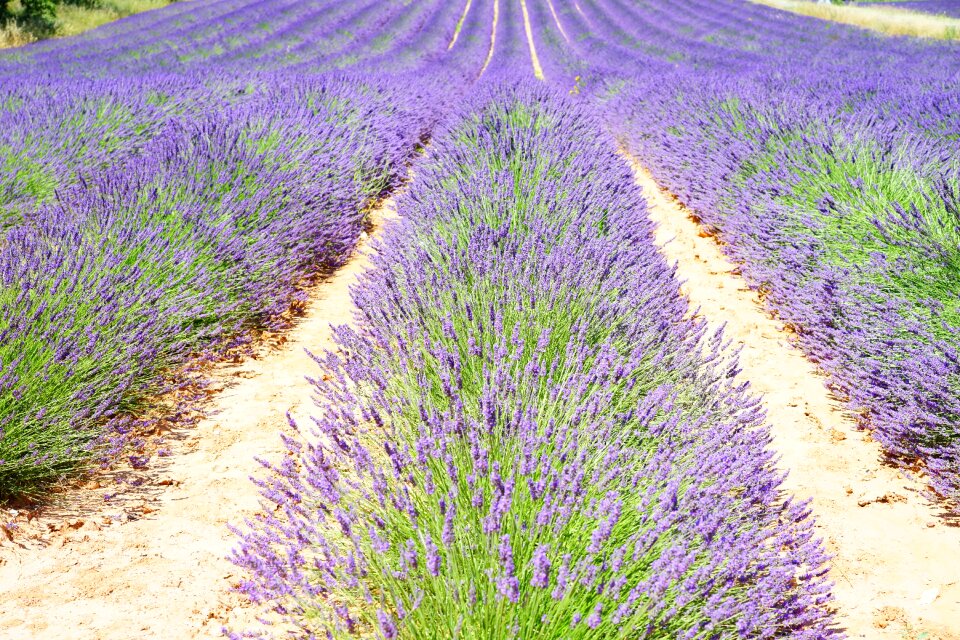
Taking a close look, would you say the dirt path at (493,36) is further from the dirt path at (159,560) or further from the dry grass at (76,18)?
the dirt path at (159,560)

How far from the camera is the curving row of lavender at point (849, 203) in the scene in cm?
257

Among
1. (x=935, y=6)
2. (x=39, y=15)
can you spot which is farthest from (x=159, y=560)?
(x=935, y=6)

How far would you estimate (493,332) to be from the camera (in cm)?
214

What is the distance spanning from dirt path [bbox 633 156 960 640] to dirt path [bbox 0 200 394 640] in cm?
174

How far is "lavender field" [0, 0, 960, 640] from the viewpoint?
1.34 m

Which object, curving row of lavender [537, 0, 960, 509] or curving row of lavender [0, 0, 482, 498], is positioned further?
curving row of lavender [537, 0, 960, 509]

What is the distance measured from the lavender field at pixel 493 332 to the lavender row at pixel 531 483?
0.04 ft

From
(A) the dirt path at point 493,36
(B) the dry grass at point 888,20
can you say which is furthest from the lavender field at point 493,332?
(B) the dry grass at point 888,20

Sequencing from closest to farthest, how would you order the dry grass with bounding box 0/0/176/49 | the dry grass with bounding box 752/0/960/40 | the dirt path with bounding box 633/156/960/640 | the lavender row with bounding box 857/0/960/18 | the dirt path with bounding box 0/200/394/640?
the dirt path with bounding box 0/200/394/640
the dirt path with bounding box 633/156/960/640
the dry grass with bounding box 0/0/176/49
the dry grass with bounding box 752/0/960/40
the lavender row with bounding box 857/0/960/18

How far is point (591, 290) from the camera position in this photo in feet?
7.93

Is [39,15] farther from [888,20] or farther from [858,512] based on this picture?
[888,20]

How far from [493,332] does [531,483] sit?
848 millimetres

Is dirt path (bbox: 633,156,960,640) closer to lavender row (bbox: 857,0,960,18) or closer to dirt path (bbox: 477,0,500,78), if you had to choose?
dirt path (bbox: 477,0,500,78)

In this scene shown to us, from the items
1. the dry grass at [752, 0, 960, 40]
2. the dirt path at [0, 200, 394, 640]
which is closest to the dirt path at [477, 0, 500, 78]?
the dry grass at [752, 0, 960, 40]
